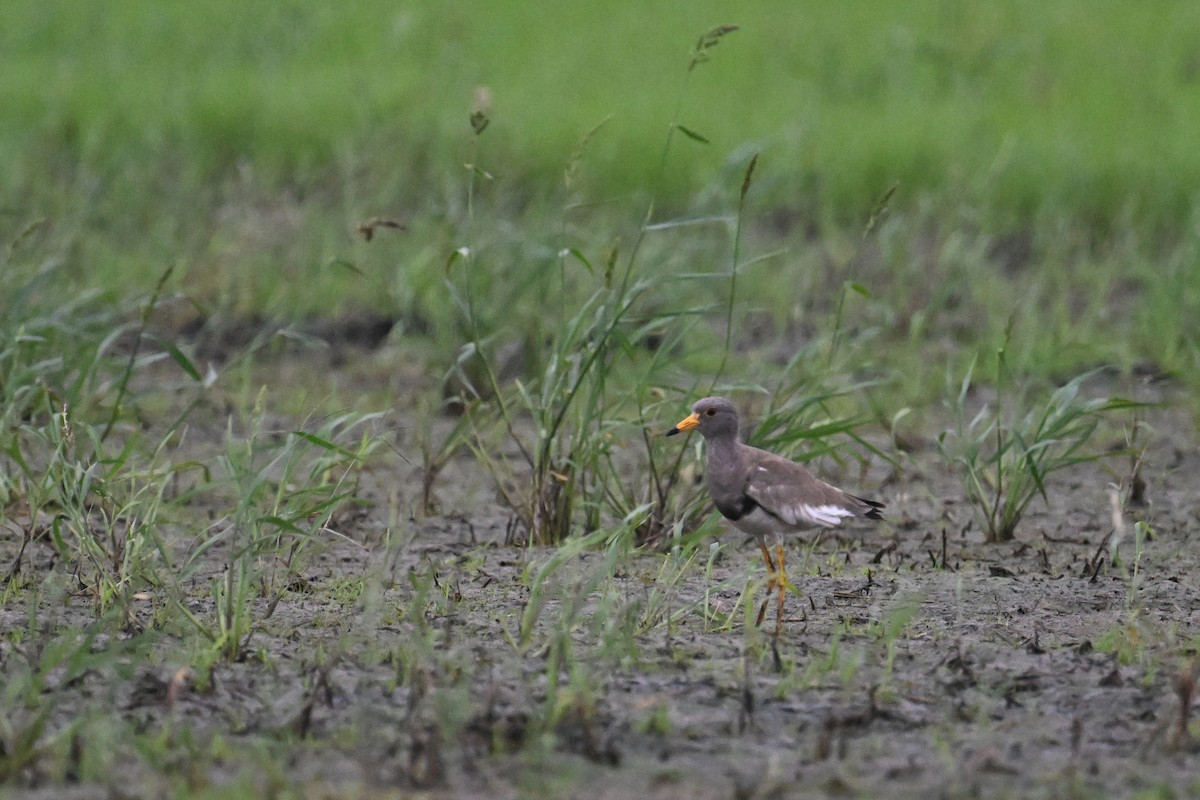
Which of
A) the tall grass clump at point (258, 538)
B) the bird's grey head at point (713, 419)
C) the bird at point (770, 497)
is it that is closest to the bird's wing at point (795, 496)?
the bird at point (770, 497)

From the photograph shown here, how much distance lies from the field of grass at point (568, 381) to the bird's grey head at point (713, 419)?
10.3 inches

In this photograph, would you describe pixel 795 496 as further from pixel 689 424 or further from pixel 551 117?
pixel 551 117

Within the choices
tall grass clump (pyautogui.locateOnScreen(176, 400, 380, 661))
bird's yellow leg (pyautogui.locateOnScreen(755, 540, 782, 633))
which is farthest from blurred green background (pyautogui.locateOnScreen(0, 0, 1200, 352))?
bird's yellow leg (pyautogui.locateOnScreen(755, 540, 782, 633))

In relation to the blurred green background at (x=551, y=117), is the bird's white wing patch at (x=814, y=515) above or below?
above

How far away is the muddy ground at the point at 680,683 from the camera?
3047 mm

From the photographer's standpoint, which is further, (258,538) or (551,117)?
(551,117)

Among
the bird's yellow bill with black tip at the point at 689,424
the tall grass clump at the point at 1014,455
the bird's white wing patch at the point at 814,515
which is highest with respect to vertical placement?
the bird's yellow bill with black tip at the point at 689,424

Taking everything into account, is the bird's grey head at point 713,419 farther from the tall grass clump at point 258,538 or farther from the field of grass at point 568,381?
the tall grass clump at point 258,538

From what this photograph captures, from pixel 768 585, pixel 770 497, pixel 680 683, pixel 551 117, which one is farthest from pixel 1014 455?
pixel 551 117

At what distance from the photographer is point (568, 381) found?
186 inches

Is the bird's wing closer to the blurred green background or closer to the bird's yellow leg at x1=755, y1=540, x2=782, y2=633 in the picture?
the bird's yellow leg at x1=755, y1=540, x2=782, y2=633

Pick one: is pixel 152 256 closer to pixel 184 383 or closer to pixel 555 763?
pixel 184 383

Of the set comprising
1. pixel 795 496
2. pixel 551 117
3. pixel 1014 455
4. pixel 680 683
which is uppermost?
pixel 795 496

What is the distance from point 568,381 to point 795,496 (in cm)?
87
